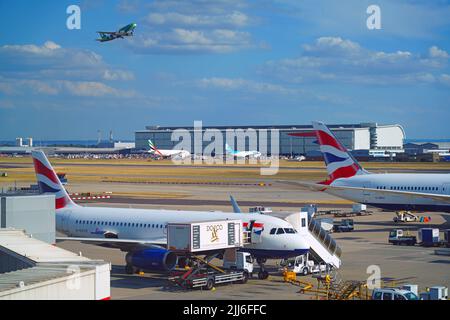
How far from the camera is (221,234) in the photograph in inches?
1741

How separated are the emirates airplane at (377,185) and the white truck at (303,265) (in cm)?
1845

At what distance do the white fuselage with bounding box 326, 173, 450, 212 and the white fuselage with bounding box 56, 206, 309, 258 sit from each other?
85.8ft

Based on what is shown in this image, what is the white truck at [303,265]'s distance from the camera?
47750mm

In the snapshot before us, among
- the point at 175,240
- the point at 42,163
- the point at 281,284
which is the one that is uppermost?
the point at 42,163

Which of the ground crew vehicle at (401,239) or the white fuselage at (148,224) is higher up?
the white fuselage at (148,224)

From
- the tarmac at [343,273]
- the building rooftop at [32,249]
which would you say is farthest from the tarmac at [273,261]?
the building rooftop at [32,249]

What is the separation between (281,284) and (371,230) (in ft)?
100

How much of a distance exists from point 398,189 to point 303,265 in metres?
29.7

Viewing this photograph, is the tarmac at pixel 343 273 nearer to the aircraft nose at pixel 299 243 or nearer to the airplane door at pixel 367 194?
the aircraft nose at pixel 299 243
